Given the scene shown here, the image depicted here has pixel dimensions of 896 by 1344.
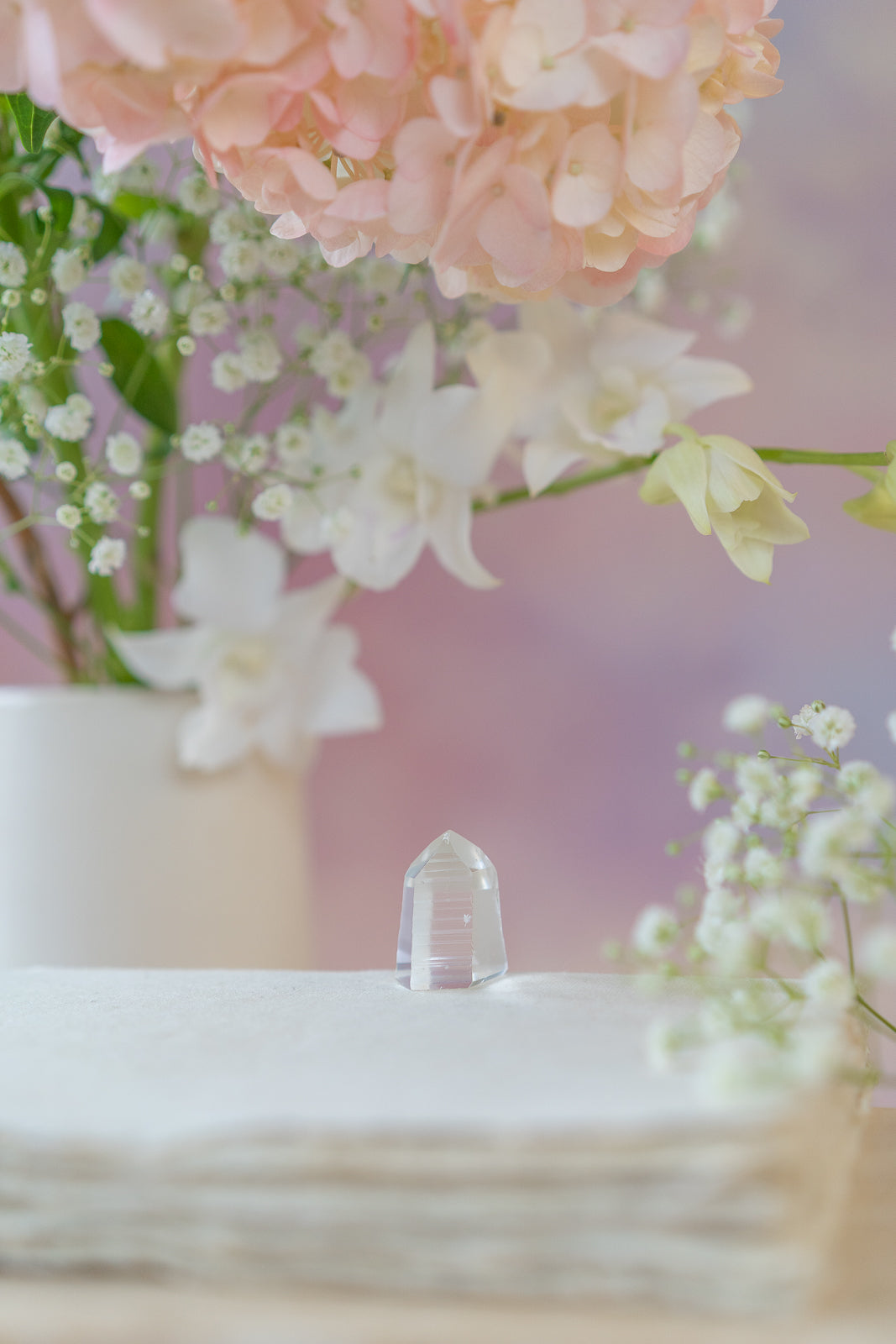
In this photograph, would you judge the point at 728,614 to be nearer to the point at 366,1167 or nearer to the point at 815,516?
the point at 815,516

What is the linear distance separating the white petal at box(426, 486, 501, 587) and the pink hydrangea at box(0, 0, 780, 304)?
0.15 m

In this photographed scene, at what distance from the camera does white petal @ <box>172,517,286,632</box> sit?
0.59 meters

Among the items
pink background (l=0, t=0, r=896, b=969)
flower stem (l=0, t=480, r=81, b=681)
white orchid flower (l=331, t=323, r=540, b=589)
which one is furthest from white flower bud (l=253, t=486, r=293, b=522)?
pink background (l=0, t=0, r=896, b=969)

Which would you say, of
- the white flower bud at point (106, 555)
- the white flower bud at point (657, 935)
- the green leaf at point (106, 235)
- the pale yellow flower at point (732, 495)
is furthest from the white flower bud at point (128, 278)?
the white flower bud at point (657, 935)

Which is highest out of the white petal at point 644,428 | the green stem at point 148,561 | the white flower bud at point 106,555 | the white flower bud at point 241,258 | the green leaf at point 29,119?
the green leaf at point 29,119

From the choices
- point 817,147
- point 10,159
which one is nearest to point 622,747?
point 817,147

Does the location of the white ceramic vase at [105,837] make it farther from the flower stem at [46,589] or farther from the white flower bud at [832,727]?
the white flower bud at [832,727]

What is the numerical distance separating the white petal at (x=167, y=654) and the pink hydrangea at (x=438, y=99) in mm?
255

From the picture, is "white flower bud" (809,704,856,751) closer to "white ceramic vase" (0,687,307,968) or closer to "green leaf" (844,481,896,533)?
"green leaf" (844,481,896,533)

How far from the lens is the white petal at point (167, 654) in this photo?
58 centimetres

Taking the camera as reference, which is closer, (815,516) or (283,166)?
(283,166)

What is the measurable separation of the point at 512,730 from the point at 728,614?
172 mm

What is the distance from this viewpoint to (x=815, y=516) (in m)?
0.84

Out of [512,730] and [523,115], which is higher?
[523,115]
